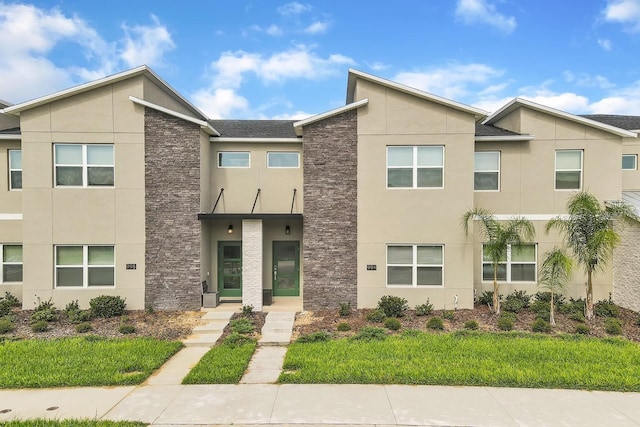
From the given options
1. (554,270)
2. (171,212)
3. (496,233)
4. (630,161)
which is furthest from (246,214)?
(630,161)

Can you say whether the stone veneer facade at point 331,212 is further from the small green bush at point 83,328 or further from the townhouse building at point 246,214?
the small green bush at point 83,328

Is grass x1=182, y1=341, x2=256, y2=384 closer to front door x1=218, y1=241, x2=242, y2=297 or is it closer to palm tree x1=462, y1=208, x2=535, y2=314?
front door x1=218, y1=241, x2=242, y2=297

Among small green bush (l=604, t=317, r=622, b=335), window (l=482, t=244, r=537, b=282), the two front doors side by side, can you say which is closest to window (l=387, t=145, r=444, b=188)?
window (l=482, t=244, r=537, b=282)

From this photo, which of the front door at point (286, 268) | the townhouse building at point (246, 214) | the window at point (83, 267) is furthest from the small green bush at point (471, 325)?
the window at point (83, 267)

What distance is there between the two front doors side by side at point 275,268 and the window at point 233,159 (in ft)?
10.2

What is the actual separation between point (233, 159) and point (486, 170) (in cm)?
992

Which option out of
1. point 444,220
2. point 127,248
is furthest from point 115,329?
point 444,220

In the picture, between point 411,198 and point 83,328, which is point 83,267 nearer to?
point 83,328

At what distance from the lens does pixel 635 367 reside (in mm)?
7961

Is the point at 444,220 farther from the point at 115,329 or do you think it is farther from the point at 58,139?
the point at 58,139

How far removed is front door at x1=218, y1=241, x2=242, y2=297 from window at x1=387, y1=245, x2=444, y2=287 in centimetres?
598

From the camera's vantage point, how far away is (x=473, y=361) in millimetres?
8242

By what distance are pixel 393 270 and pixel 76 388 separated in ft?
32.0

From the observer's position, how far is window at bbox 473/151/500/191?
46.8 feet
